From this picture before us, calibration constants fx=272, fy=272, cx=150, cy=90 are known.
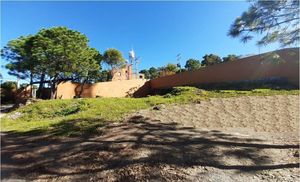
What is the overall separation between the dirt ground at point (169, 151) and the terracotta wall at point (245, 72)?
3867 millimetres

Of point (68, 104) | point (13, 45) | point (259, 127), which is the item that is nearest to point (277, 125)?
point (259, 127)

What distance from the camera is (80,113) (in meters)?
9.29

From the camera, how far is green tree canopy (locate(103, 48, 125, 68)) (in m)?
34.1

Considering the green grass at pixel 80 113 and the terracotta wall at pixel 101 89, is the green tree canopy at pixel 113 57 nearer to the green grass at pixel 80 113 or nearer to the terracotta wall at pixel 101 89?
the terracotta wall at pixel 101 89

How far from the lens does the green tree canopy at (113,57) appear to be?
34.1 metres

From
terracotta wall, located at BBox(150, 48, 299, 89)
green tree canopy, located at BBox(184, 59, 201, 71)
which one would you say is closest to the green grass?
terracotta wall, located at BBox(150, 48, 299, 89)

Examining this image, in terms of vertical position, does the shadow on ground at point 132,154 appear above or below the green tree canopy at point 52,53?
below

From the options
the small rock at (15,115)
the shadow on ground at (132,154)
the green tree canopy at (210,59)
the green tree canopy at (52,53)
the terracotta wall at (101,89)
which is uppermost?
the green tree canopy at (210,59)

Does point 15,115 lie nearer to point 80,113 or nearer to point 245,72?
point 80,113

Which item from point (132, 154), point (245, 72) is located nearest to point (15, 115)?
point (132, 154)

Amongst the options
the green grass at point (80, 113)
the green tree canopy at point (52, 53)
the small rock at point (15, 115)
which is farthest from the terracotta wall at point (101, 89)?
the small rock at point (15, 115)

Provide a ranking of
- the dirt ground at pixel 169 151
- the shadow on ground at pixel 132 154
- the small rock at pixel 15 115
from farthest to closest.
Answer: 1. the small rock at pixel 15 115
2. the shadow on ground at pixel 132 154
3. the dirt ground at pixel 169 151

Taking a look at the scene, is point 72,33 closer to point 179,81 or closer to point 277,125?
point 179,81

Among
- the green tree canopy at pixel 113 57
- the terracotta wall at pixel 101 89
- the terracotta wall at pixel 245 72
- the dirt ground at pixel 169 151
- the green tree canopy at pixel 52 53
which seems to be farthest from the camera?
the green tree canopy at pixel 113 57
